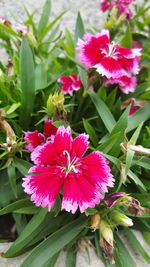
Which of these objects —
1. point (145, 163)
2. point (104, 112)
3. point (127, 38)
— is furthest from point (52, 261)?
point (127, 38)

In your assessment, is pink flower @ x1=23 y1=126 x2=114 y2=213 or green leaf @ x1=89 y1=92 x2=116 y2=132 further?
green leaf @ x1=89 y1=92 x2=116 y2=132

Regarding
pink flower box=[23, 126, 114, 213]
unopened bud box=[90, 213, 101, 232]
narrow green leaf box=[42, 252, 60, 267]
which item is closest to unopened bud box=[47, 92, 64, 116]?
pink flower box=[23, 126, 114, 213]

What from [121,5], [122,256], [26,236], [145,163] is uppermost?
[121,5]

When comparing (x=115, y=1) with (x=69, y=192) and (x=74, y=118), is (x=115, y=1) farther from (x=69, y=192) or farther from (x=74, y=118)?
(x=69, y=192)

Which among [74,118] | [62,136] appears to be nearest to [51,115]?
[62,136]

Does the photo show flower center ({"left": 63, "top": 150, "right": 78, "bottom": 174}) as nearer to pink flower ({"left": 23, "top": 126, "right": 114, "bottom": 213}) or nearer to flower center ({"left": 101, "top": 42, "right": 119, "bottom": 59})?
pink flower ({"left": 23, "top": 126, "right": 114, "bottom": 213})

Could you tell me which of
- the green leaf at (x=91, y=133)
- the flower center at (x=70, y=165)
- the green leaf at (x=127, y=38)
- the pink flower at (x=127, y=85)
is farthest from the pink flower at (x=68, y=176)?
the green leaf at (x=127, y=38)

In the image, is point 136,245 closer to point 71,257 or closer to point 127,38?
point 71,257
